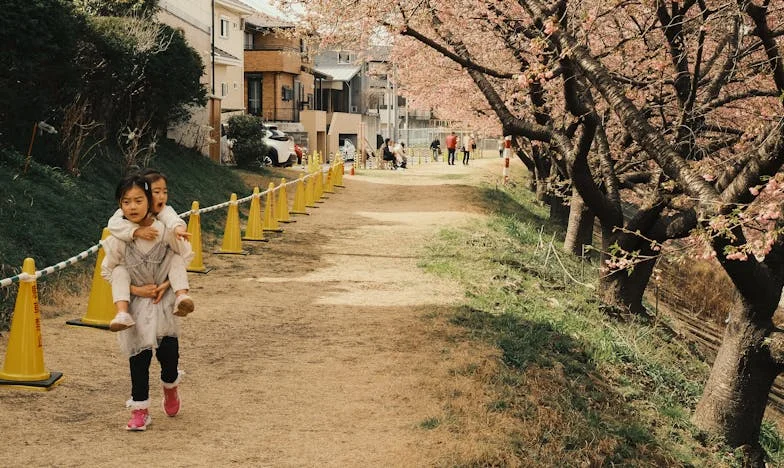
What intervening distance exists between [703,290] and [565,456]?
15568mm

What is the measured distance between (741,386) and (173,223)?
6.24 meters

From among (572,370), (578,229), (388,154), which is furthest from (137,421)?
(388,154)

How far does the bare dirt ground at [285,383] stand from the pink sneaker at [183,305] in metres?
0.85

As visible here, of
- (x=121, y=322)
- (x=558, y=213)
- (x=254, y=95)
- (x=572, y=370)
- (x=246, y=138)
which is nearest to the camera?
(x=121, y=322)

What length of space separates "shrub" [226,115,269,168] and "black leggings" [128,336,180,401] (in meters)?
20.7

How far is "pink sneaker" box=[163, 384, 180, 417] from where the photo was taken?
19.0 ft

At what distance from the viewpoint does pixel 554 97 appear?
16.3 m

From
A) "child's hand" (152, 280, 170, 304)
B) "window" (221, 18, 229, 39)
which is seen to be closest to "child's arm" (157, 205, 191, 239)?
"child's hand" (152, 280, 170, 304)

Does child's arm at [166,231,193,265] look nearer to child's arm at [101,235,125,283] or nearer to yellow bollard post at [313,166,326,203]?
child's arm at [101,235,125,283]

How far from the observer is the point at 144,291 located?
5410 millimetres

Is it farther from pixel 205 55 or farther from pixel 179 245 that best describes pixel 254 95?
pixel 179 245

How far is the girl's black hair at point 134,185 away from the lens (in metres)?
5.37

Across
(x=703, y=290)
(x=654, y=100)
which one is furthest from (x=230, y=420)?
(x=703, y=290)

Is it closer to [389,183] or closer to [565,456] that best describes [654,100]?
[565,456]
